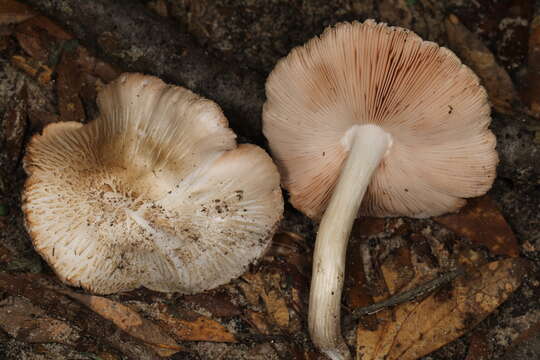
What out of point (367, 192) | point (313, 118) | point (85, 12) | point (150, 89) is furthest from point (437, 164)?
point (85, 12)

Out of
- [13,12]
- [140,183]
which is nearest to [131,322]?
[140,183]

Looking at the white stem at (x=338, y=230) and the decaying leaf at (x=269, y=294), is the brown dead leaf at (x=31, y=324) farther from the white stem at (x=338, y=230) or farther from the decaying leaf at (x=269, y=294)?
the white stem at (x=338, y=230)

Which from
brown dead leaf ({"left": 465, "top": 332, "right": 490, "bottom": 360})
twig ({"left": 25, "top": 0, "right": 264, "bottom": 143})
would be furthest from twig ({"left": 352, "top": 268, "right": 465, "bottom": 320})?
twig ({"left": 25, "top": 0, "right": 264, "bottom": 143})

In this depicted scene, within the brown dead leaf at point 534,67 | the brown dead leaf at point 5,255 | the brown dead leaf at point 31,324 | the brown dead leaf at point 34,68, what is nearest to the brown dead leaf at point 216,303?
the brown dead leaf at point 31,324

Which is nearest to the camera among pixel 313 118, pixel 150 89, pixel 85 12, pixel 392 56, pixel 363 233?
pixel 392 56

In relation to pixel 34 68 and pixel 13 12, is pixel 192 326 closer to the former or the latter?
pixel 34 68

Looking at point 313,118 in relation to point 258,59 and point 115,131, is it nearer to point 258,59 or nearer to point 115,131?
point 258,59
